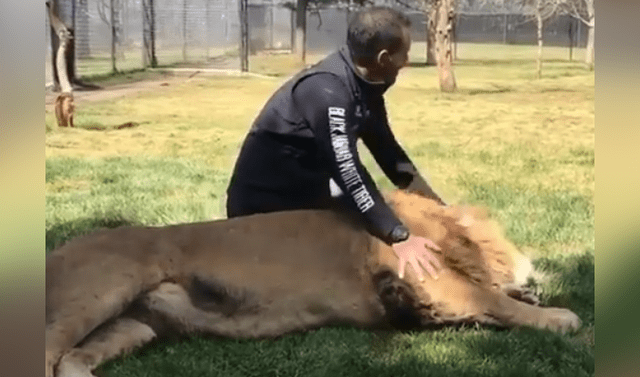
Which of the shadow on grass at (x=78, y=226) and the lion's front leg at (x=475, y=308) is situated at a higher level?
the shadow on grass at (x=78, y=226)

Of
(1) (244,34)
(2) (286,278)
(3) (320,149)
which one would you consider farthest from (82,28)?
(2) (286,278)

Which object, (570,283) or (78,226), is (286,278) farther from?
(570,283)

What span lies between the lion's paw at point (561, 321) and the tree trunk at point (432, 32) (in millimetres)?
1117

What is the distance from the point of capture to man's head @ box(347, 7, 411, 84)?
294cm

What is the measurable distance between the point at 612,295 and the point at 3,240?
2.53 meters

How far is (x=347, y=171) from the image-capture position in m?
2.90

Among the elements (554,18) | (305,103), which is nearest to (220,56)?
(305,103)

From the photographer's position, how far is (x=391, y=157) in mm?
3045

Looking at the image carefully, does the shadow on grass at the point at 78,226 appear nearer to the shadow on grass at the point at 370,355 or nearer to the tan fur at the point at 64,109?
the tan fur at the point at 64,109

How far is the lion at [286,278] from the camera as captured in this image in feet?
9.57

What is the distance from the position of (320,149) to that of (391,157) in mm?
316

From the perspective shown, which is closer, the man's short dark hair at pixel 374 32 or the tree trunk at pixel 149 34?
the man's short dark hair at pixel 374 32

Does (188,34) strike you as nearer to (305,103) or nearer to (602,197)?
(305,103)

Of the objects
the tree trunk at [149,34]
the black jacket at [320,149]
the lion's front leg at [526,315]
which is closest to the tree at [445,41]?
the black jacket at [320,149]
